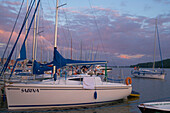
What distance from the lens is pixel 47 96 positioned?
991cm

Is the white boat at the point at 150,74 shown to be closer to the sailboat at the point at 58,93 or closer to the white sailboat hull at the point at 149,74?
the white sailboat hull at the point at 149,74

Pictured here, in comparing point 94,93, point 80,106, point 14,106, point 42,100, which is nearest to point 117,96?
point 94,93

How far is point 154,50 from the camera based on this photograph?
145 feet

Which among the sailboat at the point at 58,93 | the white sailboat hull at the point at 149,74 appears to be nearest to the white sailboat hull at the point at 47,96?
the sailboat at the point at 58,93

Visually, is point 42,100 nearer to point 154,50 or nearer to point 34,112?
point 34,112

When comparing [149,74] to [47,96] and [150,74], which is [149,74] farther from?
[47,96]

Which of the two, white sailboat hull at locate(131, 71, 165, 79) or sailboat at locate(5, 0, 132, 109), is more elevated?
sailboat at locate(5, 0, 132, 109)

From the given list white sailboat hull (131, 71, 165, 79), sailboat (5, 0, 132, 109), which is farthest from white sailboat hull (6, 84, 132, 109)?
white sailboat hull (131, 71, 165, 79)

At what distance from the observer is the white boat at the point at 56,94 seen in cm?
966

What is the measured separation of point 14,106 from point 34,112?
51.4 inches

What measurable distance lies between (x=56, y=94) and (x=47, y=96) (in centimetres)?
57

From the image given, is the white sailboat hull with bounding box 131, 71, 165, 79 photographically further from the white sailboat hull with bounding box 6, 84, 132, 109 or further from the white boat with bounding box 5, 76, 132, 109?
the white sailboat hull with bounding box 6, 84, 132, 109

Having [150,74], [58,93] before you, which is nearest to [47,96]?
[58,93]

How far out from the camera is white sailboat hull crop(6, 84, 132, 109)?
380 inches
